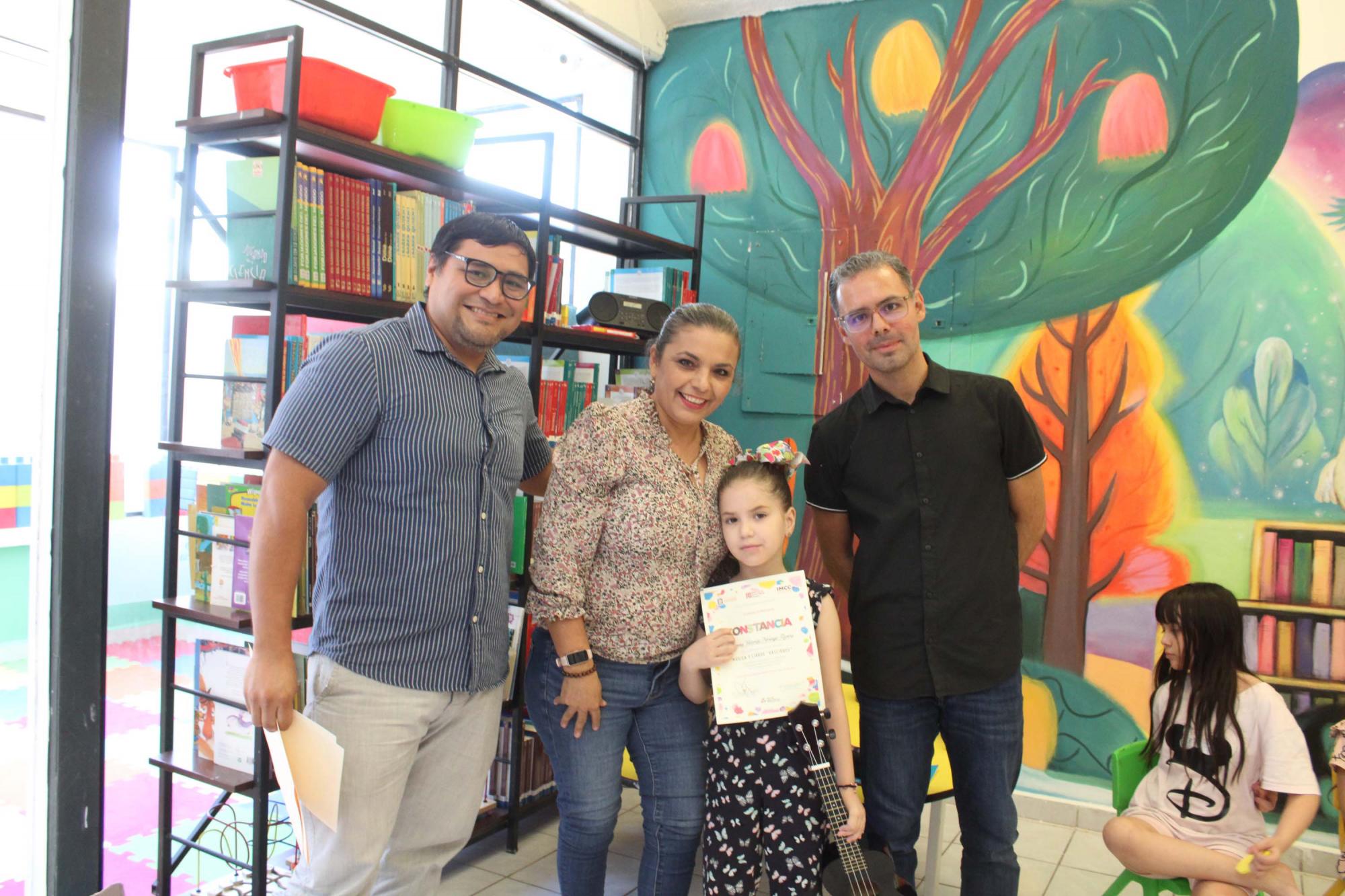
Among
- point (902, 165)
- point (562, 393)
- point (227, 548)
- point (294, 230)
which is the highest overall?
point (902, 165)

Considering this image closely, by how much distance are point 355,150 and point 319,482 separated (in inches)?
43.1

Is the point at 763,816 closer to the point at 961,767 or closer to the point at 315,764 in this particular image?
the point at 961,767

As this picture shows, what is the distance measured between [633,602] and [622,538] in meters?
0.14

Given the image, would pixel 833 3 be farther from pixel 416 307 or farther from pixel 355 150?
pixel 416 307

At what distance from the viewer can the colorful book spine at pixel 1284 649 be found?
3281 mm

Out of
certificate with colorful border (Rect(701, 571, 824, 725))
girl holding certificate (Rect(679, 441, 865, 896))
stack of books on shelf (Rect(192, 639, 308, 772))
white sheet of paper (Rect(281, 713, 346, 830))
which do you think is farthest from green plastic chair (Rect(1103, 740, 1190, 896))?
stack of books on shelf (Rect(192, 639, 308, 772))

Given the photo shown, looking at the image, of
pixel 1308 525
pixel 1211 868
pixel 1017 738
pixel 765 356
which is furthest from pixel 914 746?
pixel 765 356

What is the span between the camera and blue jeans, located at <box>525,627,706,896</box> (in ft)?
6.55

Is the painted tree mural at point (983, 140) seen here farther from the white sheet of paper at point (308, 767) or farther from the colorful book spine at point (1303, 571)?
the white sheet of paper at point (308, 767)

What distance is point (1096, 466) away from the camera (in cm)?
356

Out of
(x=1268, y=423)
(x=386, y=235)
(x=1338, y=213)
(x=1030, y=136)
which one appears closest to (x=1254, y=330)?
(x=1268, y=423)

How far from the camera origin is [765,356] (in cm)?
419

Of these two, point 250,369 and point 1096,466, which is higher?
point 250,369

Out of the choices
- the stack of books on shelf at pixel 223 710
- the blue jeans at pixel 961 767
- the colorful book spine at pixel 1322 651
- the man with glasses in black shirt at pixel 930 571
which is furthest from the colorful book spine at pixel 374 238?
the colorful book spine at pixel 1322 651
